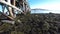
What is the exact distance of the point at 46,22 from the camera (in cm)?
747

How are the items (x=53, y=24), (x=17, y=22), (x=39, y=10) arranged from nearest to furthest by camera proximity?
(x=17, y=22) → (x=53, y=24) → (x=39, y=10)

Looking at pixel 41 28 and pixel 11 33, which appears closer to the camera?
pixel 11 33

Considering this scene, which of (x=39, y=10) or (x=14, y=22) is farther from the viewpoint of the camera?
(x=39, y=10)

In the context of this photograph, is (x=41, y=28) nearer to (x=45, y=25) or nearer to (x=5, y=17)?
(x=45, y=25)

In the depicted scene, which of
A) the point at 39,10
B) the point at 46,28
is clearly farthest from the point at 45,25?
the point at 39,10

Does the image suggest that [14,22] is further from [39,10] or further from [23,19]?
[39,10]

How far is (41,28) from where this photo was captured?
24.2 feet

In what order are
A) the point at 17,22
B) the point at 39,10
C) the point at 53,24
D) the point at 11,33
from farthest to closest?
the point at 39,10
the point at 53,24
the point at 17,22
the point at 11,33

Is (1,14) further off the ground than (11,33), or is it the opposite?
(1,14)

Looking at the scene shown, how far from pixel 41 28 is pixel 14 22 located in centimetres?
88

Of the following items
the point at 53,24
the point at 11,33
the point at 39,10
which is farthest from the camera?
the point at 39,10

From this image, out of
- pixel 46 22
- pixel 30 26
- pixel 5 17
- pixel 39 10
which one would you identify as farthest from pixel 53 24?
pixel 39 10

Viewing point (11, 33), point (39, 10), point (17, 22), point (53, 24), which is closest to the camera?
point (11, 33)

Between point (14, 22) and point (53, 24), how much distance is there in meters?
1.34
